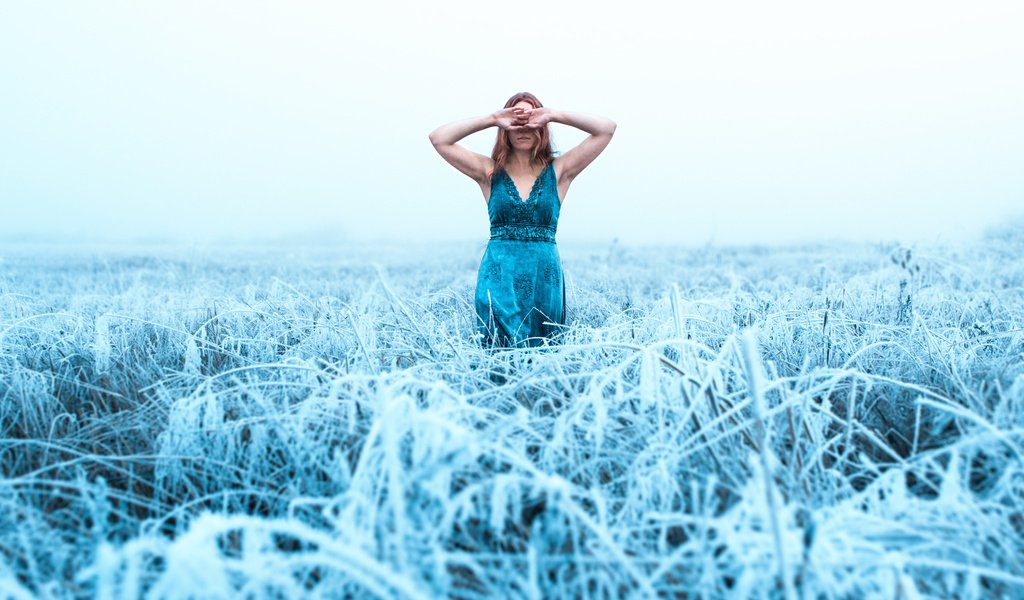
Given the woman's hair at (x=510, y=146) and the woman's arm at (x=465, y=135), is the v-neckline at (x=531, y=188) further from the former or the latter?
the woman's arm at (x=465, y=135)

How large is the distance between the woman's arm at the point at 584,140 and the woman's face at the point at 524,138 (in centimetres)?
12

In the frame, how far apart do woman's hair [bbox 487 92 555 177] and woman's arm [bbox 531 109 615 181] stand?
9 centimetres

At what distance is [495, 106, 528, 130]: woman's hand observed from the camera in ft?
9.05

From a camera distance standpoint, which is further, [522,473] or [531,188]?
[531,188]

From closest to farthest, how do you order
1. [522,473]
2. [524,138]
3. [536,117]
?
[522,473]
[536,117]
[524,138]

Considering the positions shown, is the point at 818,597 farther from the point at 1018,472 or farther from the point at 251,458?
the point at 251,458

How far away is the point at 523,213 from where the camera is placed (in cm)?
293

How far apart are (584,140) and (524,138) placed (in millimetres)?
305

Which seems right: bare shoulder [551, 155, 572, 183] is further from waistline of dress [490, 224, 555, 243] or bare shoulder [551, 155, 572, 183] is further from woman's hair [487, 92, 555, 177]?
waistline of dress [490, 224, 555, 243]

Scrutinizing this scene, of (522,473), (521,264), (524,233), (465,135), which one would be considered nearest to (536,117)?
(465,135)

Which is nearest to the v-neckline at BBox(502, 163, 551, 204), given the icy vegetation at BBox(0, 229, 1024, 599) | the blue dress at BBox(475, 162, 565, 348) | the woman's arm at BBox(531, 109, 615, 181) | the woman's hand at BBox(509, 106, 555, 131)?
the blue dress at BBox(475, 162, 565, 348)

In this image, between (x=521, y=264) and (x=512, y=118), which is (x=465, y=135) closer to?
(x=512, y=118)

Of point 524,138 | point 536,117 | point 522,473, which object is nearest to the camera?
point 522,473

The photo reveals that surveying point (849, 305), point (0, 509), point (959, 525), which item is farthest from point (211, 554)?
point (849, 305)
